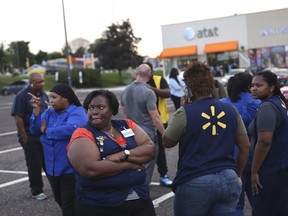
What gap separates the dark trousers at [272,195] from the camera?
3.68 metres

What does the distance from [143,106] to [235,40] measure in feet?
152

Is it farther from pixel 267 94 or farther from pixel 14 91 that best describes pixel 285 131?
pixel 14 91

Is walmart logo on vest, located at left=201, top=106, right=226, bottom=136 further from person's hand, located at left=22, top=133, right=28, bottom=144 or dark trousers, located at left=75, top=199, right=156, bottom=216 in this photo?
person's hand, located at left=22, top=133, right=28, bottom=144

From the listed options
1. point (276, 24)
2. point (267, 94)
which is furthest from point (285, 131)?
point (276, 24)

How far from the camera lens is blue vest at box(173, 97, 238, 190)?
9.88 ft

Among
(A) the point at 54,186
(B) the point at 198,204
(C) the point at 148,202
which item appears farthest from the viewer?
(A) the point at 54,186

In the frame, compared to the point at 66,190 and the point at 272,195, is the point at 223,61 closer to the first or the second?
the point at 66,190

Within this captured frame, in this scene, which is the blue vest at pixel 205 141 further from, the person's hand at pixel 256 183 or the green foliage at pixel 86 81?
the green foliage at pixel 86 81

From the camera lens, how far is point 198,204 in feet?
9.86

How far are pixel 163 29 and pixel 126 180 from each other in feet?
174

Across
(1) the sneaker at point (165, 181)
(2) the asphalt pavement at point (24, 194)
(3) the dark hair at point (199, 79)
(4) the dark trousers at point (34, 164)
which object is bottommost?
(2) the asphalt pavement at point (24, 194)

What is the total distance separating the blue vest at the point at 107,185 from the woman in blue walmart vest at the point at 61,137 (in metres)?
1.14

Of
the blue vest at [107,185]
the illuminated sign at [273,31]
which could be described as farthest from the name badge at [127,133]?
the illuminated sign at [273,31]

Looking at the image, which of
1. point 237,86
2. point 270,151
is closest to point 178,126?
point 270,151
